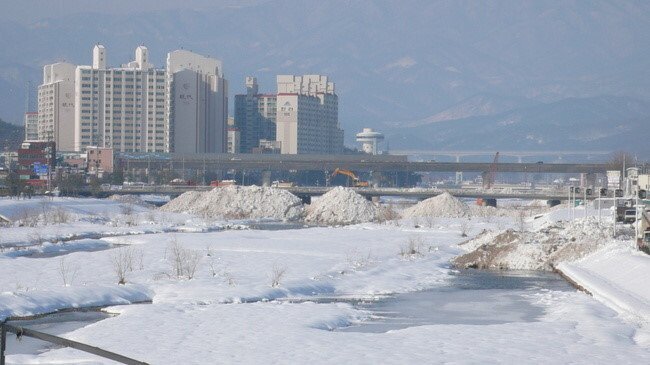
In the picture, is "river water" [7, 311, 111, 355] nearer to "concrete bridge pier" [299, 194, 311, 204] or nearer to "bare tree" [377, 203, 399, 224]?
"bare tree" [377, 203, 399, 224]

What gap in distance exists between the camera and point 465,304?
109 feet

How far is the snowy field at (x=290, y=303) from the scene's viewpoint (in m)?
23.3

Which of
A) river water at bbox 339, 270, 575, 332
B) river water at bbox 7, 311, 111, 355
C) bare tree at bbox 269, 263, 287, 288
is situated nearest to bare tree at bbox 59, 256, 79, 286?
river water at bbox 7, 311, 111, 355

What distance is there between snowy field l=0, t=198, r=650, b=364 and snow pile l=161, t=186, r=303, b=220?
44.3 m

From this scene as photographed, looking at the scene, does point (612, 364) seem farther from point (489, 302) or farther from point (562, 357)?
point (489, 302)

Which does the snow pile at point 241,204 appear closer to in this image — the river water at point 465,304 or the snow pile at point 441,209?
the snow pile at point 441,209

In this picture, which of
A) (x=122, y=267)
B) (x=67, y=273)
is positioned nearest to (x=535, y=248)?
(x=122, y=267)

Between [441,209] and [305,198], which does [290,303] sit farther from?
[305,198]

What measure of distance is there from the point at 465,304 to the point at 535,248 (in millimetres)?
16548

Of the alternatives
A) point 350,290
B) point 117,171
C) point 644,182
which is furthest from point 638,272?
point 117,171

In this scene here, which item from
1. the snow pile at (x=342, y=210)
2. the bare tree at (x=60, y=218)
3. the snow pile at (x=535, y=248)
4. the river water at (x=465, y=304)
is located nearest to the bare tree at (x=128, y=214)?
the bare tree at (x=60, y=218)

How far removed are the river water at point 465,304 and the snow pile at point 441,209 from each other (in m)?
58.3

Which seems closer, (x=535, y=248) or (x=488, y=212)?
(x=535, y=248)

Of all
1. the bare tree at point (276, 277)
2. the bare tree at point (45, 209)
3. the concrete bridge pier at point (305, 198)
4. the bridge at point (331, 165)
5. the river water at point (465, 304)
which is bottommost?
the concrete bridge pier at point (305, 198)
